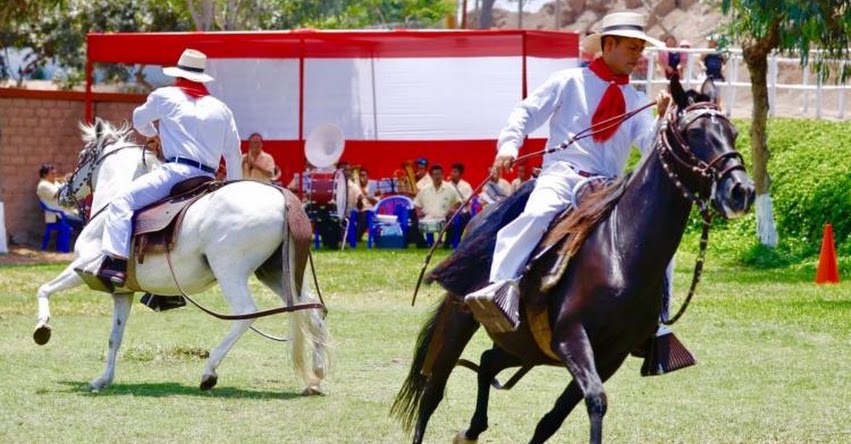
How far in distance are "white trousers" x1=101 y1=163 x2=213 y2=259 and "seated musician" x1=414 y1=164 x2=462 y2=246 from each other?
1402cm

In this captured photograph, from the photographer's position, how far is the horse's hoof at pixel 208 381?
11.0m

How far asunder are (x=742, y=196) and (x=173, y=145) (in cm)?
545

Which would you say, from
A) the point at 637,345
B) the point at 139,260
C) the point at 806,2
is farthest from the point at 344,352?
the point at 806,2

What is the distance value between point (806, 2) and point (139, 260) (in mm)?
10605

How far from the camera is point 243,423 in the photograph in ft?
32.0

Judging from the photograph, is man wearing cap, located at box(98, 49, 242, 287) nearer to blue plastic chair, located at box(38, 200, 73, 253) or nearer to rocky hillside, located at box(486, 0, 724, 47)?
blue plastic chair, located at box(38, 200, 73, 253)

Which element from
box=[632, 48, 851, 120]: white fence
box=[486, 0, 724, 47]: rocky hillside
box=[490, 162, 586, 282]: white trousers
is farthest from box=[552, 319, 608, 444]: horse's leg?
box=[486, 0, 724, 47]: rocky hillside

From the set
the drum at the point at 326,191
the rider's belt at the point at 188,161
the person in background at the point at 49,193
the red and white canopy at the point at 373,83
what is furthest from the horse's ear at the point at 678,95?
the person in background at the point at 49,193

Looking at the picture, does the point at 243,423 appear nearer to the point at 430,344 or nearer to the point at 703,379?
the point at 430,344

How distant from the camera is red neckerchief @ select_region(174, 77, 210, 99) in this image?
1150 cm

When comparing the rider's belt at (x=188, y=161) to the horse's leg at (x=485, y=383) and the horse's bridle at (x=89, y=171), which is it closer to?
the horse's bridle at (x=89, y=171)

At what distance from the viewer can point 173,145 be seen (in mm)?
11391

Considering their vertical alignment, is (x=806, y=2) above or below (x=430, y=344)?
above

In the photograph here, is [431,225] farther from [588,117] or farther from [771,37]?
[588,117]
